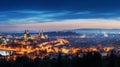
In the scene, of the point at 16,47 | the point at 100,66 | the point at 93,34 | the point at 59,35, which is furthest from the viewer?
the point at 93,34

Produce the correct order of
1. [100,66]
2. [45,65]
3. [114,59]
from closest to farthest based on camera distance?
1. [100,66]
2. [114,59]
3. [45,65]

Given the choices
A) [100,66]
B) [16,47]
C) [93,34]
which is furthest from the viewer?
[93,34]

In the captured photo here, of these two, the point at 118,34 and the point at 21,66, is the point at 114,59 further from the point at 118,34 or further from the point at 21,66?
the point at 118,34

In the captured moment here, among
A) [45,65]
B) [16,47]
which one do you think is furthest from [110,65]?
[16,47]

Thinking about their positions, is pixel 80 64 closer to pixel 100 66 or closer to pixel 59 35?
pixel 100 66

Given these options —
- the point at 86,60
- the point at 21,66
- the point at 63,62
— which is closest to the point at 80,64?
the point at 86,60

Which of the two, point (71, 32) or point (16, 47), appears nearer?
point (16, 47)

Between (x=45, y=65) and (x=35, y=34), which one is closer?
(x=45, y=65)

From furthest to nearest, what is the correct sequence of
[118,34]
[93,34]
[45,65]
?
1. [93,34]
2. [118,34]
3. [45,65]

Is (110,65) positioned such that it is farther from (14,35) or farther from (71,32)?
(71,32)
